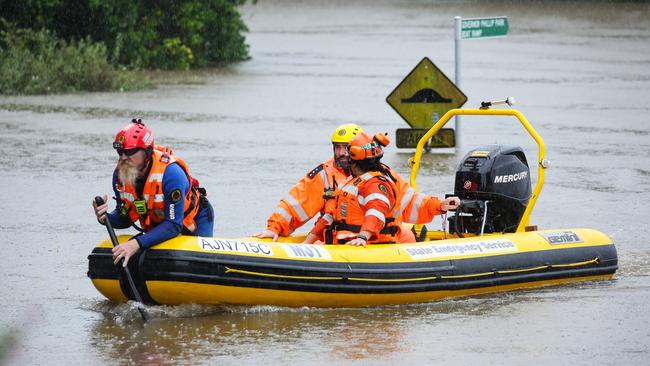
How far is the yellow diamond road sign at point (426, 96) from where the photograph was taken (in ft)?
53.1

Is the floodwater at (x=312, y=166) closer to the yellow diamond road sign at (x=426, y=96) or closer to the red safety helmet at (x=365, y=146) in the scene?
the yellow diamond road sign at (x=426, y=96)

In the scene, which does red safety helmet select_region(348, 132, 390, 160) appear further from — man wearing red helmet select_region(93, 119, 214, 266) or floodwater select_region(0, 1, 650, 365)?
man wearing red helmet select_region(93, 119, 214, 266)

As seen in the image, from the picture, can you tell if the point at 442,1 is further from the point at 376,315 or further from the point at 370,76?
the point at 376,315

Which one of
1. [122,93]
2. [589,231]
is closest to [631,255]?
[589,231]

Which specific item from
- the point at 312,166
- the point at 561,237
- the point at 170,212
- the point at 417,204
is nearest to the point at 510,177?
the point at 561,237

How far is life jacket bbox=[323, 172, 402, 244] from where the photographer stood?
921 centimetres

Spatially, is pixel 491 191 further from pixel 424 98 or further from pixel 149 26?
pixel 149 26

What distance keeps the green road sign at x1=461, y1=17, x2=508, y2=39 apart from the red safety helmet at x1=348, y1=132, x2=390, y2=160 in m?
7.67

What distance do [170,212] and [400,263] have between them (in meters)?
1.71

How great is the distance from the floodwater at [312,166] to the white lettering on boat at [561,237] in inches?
14.9

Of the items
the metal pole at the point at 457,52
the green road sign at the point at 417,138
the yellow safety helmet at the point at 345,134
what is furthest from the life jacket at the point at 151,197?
the metal pole at the point at 457,52

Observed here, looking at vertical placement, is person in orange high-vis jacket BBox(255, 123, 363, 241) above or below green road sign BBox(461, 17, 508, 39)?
below

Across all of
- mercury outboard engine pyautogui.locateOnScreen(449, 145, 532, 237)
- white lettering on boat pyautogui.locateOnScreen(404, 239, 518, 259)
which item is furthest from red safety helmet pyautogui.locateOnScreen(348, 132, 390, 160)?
mercury outboard engine pyautogui.locateOnScreen(449, 145, 532, 237)

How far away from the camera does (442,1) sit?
4938 cm
